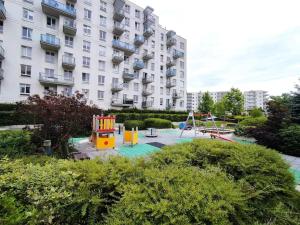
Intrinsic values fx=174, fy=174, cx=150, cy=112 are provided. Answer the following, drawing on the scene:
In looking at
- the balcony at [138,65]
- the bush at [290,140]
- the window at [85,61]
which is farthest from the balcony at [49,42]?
the bush at [290,140]

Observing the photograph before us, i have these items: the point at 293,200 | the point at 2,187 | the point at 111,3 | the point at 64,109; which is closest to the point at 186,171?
the point at 293,200

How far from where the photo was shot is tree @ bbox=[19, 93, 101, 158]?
686cm

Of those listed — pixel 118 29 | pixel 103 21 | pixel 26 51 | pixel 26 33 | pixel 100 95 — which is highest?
pixel 103 21

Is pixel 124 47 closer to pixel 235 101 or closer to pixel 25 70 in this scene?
pixel 25 70

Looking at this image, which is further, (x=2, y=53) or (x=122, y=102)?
(x=122, y=102)

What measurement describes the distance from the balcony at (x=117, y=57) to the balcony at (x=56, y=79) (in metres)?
8.34

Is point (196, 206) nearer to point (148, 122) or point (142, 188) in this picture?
point (142, 188)

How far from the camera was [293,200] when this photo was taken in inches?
131

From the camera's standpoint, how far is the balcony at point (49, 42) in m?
23.9

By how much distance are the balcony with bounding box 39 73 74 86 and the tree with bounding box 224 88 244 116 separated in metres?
36.9

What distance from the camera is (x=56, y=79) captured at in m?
25.0

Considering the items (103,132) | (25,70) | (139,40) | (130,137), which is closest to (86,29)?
(139,40)

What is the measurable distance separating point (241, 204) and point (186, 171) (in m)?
0.86

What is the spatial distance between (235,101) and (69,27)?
129ft
